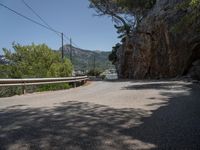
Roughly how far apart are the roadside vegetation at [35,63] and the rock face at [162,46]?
11412 mm

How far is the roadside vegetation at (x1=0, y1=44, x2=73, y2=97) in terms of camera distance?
23.3 metres

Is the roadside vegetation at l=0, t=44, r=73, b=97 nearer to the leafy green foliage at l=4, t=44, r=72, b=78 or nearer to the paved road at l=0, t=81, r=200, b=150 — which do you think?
the leafy green foliage at l=4, t=44, r=72, b=78

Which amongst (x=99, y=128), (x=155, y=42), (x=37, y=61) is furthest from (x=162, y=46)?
(x=99, y=128)

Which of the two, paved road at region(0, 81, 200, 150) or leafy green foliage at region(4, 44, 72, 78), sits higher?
leafy green foliage at region(4, 44, 72, 78)

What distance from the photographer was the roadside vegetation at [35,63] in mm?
23344

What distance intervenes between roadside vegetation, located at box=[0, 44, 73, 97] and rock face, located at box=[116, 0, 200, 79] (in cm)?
1141

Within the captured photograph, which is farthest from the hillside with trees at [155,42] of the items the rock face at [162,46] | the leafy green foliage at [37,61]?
the leafy green foliage at [37,61]

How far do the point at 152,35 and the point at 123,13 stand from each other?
12182mm

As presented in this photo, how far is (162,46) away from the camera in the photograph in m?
37.7

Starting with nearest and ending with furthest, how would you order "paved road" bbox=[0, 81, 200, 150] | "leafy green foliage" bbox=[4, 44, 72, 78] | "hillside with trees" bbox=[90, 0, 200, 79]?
"paved road" bbox=[0, 81, 200, 150]
"leafy green foliage" bbox=[4, 44, 72, 78]
"hillside with trees" bbox=[90, 0, 200, 79]

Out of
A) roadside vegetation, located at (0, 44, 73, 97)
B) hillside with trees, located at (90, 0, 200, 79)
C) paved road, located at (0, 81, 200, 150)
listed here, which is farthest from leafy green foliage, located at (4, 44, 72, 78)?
paved road, located at (0, 81, 200, 150)

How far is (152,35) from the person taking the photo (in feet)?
131

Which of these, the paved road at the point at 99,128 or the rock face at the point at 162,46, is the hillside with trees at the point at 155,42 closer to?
the rock face at the point at 162,46

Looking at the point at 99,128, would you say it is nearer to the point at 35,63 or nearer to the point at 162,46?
the point at 35,63
